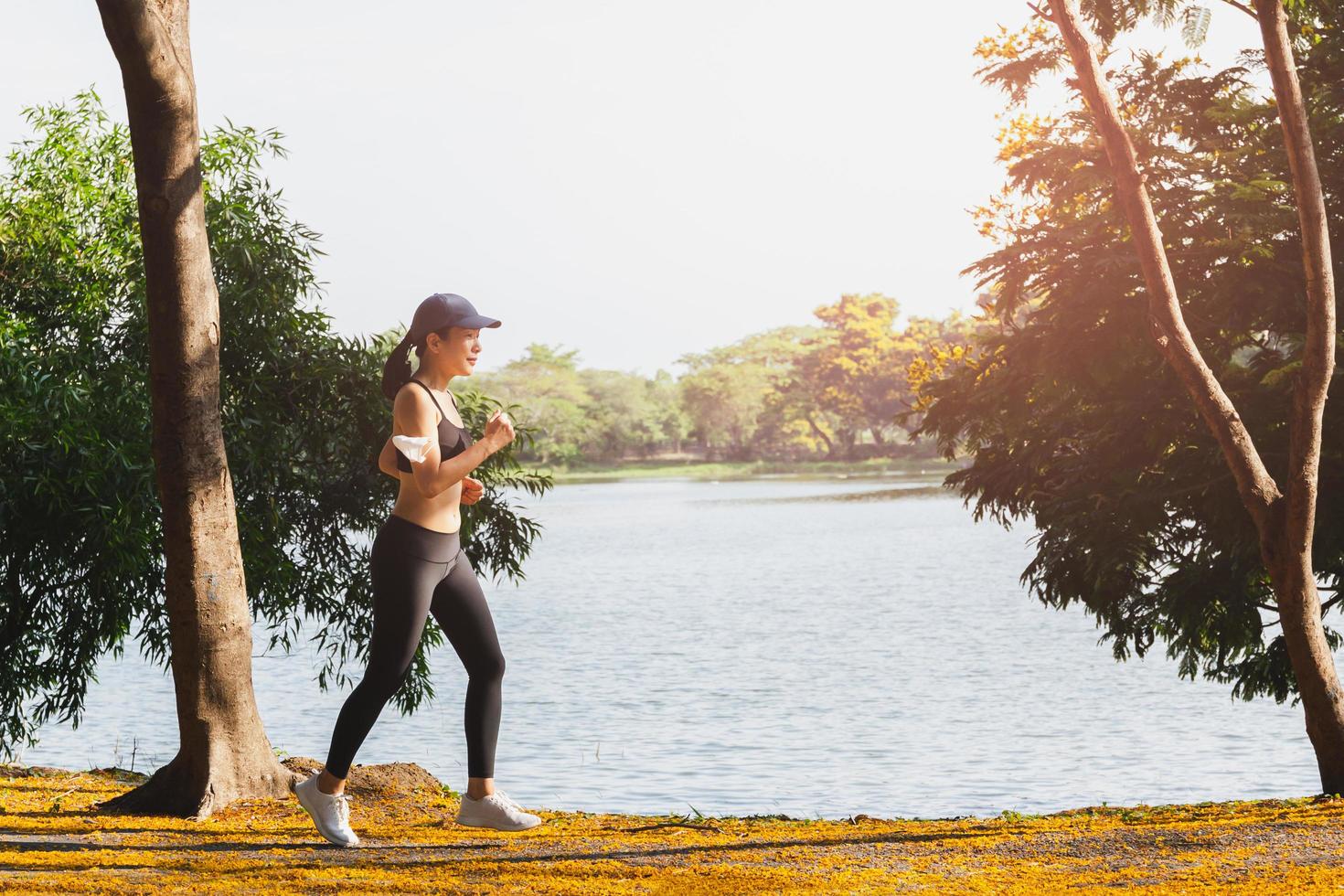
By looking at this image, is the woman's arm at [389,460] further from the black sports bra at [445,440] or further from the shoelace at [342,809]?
the shoelace at [342,809]

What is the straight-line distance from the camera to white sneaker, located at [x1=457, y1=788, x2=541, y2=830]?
14.4 feet

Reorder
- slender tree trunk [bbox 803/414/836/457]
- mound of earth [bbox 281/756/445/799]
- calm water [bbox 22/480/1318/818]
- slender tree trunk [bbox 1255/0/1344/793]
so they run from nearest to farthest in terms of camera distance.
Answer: mound of earth [bbox 281/756/445/799]
slender tree trunk [bbox 1255/0/1344/793]
calm water [bbox 22/480/1318/818]
slender tree trunk [bbox 803/414/836/457]

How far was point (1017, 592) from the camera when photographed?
25484 millimetres

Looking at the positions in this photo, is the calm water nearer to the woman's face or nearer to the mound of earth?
the mound of earth

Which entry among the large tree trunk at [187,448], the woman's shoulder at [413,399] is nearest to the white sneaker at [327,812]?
the large tree trunk at [187,448]

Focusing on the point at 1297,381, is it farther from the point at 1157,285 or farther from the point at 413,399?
the point at 413,399

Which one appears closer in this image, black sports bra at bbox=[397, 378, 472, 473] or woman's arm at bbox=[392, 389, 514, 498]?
woman's arm at bbox=[392, 389, 514, 498]

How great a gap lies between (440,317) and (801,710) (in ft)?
36.5

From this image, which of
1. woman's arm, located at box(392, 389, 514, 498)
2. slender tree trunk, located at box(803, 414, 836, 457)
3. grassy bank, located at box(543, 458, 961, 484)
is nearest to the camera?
woman's arm, located at box(392, 389, 514, 498)

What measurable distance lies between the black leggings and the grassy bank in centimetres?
6311

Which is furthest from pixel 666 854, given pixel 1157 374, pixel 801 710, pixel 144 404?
pixel 801 710

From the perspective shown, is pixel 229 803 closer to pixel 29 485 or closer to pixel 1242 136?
pixel 29 485

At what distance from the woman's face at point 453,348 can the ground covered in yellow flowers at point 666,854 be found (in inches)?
55.1

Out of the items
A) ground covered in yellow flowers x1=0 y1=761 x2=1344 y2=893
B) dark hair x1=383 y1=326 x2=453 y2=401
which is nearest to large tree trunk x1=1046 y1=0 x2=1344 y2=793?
ground covered in yellow flowers x1=0 y1=761 x2=1344 y2=893
